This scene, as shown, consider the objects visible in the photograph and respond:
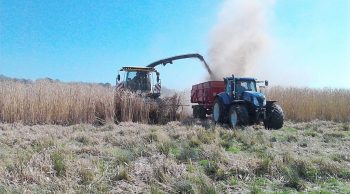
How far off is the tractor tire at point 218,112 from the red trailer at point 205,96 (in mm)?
1298

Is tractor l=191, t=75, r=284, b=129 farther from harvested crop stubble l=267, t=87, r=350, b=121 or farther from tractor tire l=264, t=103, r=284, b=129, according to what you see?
harvested crop stubble l=267, t=87, r=350, b=121

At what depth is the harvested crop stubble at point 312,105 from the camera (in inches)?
703

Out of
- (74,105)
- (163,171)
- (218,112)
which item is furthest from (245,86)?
(163,171)

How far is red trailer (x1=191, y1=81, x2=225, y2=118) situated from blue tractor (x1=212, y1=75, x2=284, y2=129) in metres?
1.32

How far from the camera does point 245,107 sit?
13211 mm

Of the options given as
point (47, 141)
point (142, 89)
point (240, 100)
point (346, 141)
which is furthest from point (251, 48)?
point (47, 141)

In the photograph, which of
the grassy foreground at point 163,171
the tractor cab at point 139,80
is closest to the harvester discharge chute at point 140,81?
the tractor cab at point 139,80

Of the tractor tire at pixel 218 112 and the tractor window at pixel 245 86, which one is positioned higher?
the tractor window at pixel 245 86

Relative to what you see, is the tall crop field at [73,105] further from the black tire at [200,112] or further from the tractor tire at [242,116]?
the tractor tire at [242,116]

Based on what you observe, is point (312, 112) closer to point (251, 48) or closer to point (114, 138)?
point (251, 48)

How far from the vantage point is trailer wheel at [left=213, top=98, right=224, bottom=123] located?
14.1m

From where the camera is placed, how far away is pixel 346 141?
10484 mm

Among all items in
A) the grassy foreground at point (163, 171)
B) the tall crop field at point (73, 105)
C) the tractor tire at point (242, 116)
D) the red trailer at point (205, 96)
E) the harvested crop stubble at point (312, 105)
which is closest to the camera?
the grassy foreground at point (163, 171)

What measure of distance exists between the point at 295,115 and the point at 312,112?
2.59 ft
